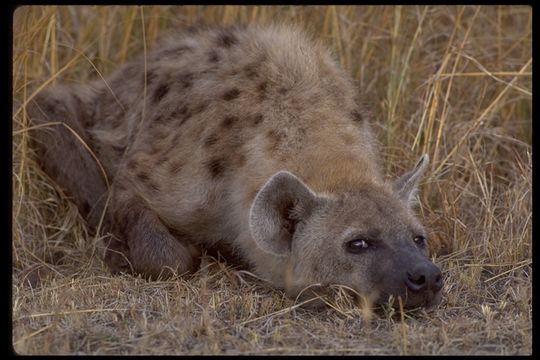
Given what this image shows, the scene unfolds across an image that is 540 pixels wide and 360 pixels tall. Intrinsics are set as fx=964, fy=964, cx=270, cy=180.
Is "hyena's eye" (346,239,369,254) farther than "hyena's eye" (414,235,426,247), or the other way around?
"hyena's eye" (414,235,426,247)

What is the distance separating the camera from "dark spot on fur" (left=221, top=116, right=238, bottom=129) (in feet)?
13.2

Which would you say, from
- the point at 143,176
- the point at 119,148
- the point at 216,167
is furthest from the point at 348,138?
the point at 119,148

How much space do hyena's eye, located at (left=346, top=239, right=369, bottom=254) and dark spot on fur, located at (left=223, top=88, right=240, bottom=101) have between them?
1.01 metres

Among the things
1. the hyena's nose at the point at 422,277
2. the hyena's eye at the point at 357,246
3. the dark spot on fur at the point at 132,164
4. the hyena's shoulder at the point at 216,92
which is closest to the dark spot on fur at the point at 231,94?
the hyena's shoulder at the point at 216,92

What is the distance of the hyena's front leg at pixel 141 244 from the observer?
12.9ft

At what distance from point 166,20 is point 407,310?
287 centimetres

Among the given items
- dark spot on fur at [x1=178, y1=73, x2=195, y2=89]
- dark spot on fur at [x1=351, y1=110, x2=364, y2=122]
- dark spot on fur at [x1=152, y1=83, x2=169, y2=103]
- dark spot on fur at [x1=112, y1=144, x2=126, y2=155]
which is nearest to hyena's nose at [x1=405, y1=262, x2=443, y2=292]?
dark spot on fur at [x1=351, y1=110, x2=364, y2=122]

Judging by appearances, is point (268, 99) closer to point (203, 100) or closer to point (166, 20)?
point (203, 100)

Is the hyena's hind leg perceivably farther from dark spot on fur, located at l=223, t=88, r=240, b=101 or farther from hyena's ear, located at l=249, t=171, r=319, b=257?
hyena's ear, located at l=249, t=171, r=319, b=257

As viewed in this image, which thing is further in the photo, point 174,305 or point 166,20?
point 166,20

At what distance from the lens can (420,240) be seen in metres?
3.52

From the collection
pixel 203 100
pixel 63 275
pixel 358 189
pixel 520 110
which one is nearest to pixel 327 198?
pixel 358 189

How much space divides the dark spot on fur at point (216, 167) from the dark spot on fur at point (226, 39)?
0.72 meters
